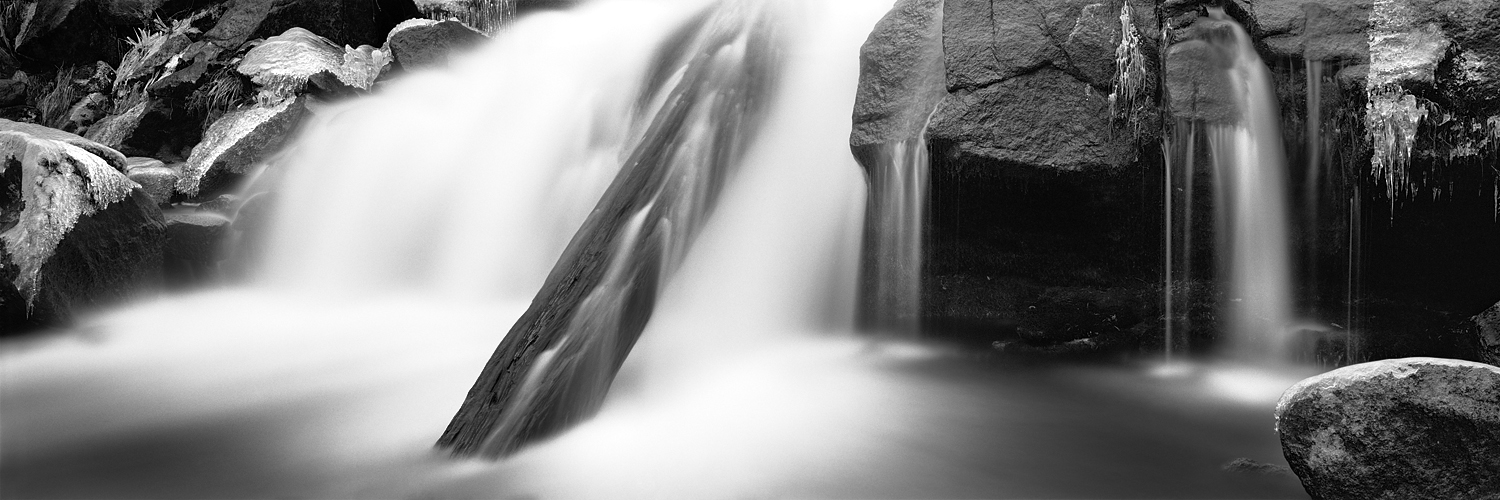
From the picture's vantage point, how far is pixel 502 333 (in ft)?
17.0

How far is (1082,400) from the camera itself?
4.26 meters

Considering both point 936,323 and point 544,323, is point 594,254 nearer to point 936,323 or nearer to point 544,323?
point 544,323

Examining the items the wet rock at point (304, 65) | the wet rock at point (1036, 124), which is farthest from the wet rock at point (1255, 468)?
the wet rock at point (304, 65)

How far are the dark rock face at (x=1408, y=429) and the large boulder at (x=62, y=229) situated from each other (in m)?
6.63

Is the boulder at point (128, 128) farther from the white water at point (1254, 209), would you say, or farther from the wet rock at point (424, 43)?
the white water at point (1254, 209)

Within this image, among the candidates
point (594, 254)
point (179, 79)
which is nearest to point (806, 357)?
point (594, 254)

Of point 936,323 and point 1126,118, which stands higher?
point 1126,118

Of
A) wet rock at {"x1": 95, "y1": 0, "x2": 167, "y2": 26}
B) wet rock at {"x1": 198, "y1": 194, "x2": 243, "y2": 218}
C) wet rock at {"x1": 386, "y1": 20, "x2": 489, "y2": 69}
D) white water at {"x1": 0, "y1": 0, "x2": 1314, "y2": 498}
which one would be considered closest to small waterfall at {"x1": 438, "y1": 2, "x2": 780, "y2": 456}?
white water at {"x1": 0, "y1": 0, "x2": 1314, "y2": 498}

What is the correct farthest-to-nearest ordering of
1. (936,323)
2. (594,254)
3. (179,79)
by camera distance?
(179,79)
(936,323)
(594,254)

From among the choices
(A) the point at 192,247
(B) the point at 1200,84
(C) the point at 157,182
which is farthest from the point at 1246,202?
(C) the point at 157,182

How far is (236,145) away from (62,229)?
166 centimetres

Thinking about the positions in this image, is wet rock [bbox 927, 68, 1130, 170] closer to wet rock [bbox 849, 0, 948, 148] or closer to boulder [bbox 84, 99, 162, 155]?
wet rock [bbox 849, 0, 948, 148]

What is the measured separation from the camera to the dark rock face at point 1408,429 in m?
2.72

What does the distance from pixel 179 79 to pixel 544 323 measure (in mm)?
5943
